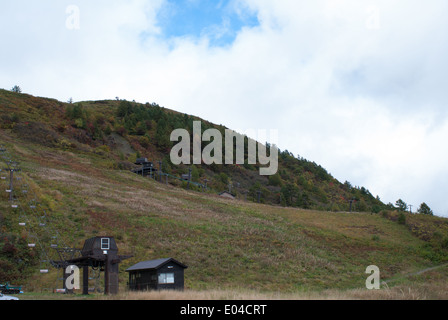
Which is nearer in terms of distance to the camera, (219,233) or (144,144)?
(219,233)

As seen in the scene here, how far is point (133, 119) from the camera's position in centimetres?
13200

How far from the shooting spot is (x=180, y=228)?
47.5m

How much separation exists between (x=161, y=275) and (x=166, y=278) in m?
0.34

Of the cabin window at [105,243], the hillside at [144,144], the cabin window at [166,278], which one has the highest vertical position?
the hillside at [144,144]

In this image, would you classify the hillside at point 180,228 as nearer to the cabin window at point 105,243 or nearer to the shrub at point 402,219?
the shrub at point 402,219

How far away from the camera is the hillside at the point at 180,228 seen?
34531mm

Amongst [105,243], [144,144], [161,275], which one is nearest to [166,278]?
[161,275]

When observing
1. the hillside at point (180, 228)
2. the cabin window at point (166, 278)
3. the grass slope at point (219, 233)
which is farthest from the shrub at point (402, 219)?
the cabin window at point (166, 278)

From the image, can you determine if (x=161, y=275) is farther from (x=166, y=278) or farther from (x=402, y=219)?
(x=402, y=219)

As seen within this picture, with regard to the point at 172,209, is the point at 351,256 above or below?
below

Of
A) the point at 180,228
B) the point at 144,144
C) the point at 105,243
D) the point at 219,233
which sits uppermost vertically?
the point at 144,144
